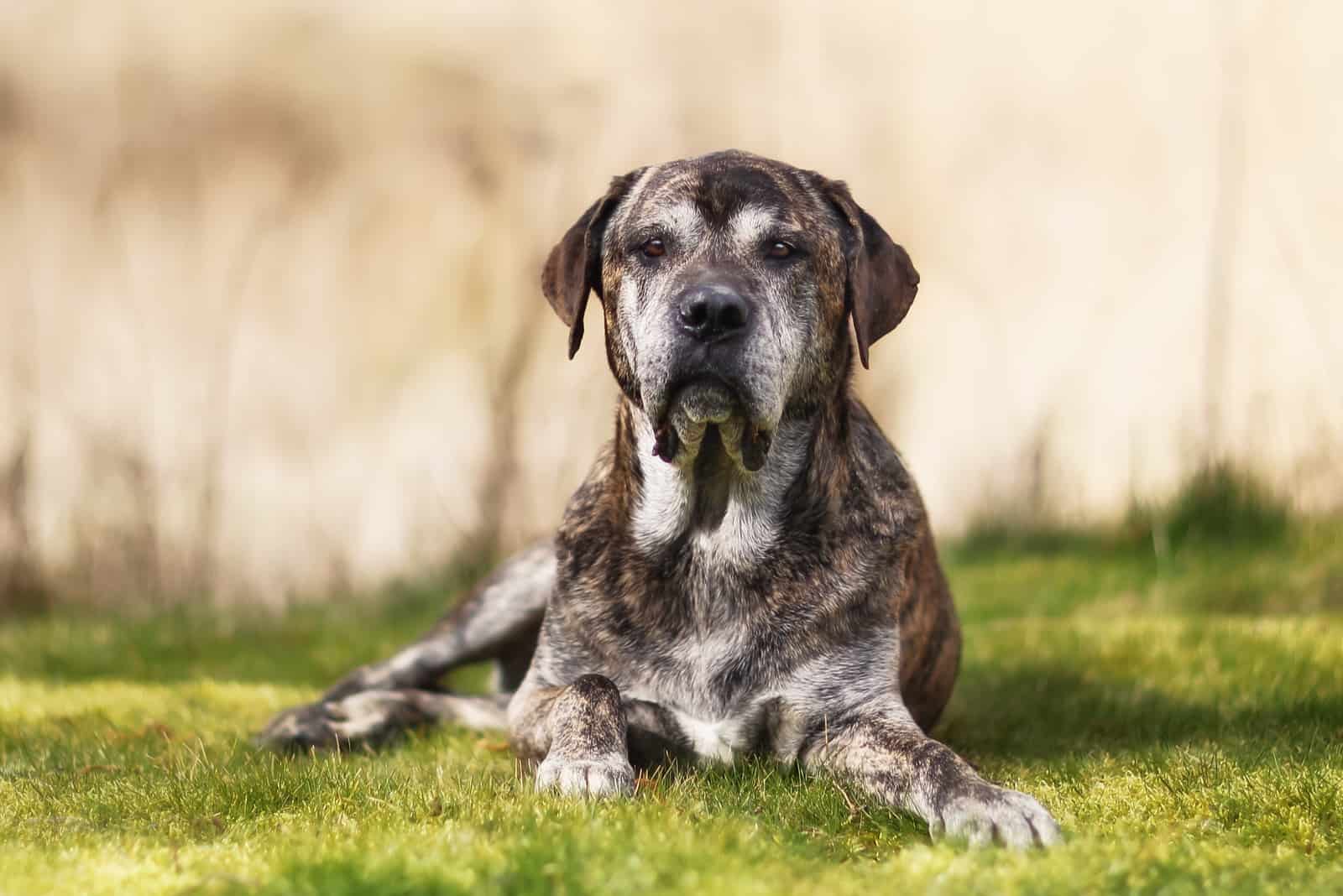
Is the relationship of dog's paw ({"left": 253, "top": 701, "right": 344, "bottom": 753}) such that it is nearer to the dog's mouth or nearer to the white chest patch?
the white chest patch

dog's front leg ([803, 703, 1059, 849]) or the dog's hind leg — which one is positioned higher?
dog's front leg ([803, 703, 1059, 849])

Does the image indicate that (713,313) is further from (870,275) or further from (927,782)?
(927,782)

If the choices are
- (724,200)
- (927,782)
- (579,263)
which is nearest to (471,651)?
(579,263)

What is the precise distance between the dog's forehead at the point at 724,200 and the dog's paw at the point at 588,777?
1605 millimetres

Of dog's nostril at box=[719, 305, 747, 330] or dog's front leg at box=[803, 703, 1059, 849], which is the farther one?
dog's nostril at box=[719, 305, 747, 330]

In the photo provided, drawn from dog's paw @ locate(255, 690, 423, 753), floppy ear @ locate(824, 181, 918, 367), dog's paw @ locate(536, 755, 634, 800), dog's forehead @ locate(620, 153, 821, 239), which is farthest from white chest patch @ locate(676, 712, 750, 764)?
dog's forehead @ locate(620, 153, 821, 239)

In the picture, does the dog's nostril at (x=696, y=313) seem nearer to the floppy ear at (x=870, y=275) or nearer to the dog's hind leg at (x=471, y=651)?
the floppy ear at (x=870, y=275)

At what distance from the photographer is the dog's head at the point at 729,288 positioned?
4.13 metres

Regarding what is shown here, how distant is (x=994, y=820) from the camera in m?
3.54

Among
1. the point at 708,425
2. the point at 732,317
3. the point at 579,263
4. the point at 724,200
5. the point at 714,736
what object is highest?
the point at 724,200

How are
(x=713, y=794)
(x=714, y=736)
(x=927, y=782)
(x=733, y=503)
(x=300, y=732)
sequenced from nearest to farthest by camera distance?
(x=927, y=782)
(x=713, y=794)
(x=714, y=736)
(x=733, y=503)
(x=300, y=732)

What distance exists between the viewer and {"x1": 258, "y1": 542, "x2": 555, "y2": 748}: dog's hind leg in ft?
19.0

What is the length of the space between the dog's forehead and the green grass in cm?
164

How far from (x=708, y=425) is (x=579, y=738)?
102 cm
